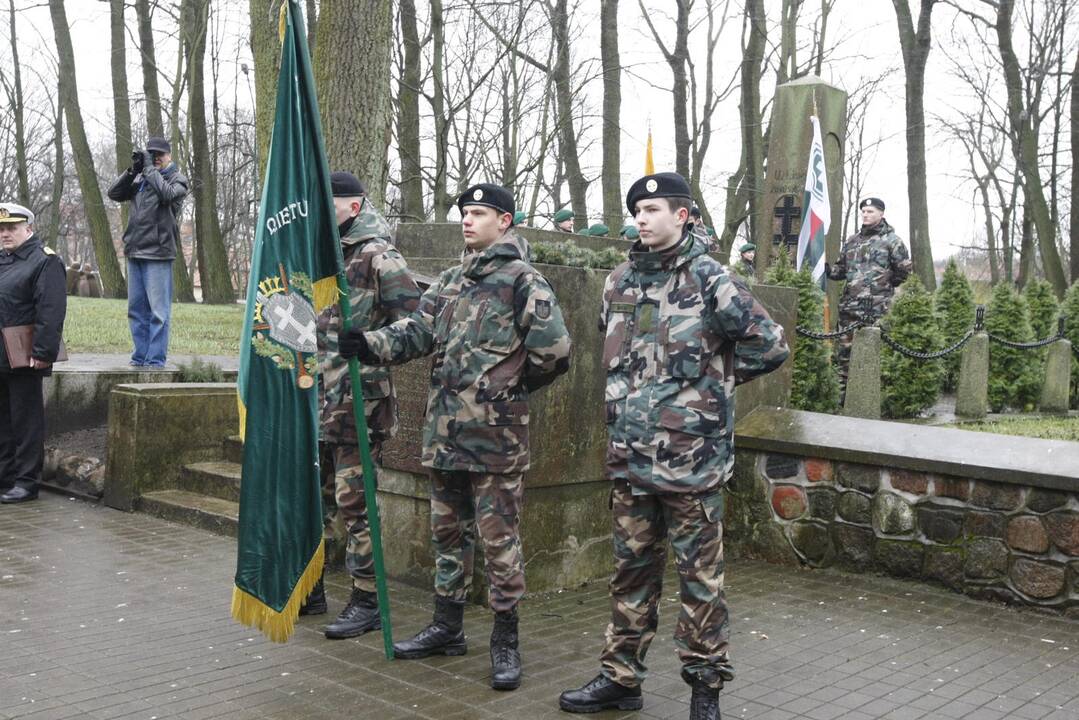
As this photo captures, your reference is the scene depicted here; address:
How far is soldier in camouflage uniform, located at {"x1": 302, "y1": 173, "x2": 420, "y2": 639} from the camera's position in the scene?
224 inches

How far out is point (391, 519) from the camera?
673 cm

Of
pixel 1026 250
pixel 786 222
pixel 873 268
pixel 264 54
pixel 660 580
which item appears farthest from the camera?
pixel 1026 250

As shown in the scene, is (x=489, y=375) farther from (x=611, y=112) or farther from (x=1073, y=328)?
(x=611, y=112)

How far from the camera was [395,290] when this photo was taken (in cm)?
567

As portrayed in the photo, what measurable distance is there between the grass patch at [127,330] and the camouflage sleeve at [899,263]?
7120 mm

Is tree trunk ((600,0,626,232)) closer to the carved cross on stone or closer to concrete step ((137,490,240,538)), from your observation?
the carved cross on stone

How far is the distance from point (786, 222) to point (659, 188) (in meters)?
9.35

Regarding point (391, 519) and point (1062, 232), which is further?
point (1062, 232)

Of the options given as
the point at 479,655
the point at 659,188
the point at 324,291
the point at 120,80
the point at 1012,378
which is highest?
the point at 120,80

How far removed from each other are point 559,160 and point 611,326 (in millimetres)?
30478

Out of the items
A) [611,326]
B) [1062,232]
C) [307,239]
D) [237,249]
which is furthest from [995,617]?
[237,249]

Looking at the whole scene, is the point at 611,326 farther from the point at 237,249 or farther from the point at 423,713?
the point at 237,249

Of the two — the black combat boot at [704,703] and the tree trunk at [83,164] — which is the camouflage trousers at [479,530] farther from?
the tree trunk at [83,164]

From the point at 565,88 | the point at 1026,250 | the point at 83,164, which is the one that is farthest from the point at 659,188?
the point at 1026,250
